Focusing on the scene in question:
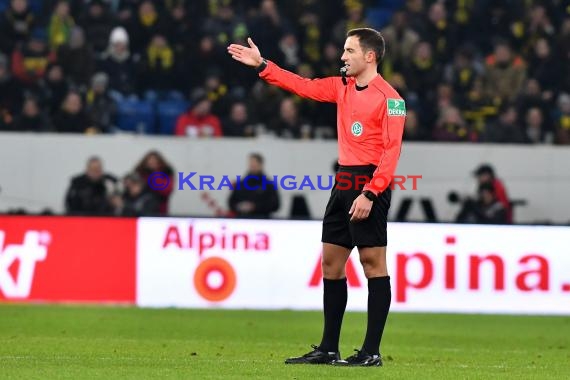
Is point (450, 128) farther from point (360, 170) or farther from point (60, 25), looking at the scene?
point (360, 170)

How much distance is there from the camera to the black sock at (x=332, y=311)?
930cm

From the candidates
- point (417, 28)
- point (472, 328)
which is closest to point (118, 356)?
point (472, 328)

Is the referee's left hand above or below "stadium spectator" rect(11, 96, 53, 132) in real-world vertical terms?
below

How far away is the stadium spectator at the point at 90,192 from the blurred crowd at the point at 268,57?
2.93 ft

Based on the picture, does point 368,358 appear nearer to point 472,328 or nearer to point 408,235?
point 472,328

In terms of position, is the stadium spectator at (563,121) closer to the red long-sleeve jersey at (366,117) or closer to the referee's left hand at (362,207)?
the red long-sleeve jersey at (366,117)

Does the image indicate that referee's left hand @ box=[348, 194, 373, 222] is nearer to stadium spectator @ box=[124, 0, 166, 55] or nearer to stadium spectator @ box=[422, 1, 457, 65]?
stadium spectator @ box=[124, 0, 166, 55]

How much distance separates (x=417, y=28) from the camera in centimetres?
1972

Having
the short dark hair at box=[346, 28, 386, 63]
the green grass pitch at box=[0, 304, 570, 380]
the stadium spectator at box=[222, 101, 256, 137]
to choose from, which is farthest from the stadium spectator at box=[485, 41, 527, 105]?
the short dark hair at box=[346, 28, 386, 63]

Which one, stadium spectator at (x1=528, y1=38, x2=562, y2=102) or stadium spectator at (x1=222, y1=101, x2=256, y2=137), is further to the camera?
stadium spectator at (x1=528, y1=38, x2=562, y2=102)

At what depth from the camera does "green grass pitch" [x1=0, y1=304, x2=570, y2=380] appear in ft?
29.1

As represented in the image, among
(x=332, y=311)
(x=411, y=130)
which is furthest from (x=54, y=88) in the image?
(x=332, y=311)

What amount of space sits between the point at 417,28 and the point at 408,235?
5028 millimetres

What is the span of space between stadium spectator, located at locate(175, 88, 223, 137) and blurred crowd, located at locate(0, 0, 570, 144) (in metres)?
0.02
